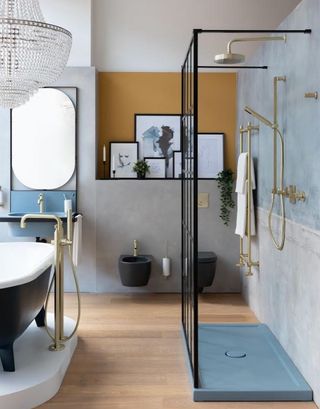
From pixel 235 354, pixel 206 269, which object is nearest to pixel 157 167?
pixel 206 269

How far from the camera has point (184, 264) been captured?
3.88m

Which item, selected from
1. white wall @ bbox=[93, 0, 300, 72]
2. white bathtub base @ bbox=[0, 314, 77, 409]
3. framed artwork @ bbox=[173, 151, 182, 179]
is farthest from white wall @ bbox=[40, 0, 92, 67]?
white bathtub base @ bbox=[0, 314, 77, 409]

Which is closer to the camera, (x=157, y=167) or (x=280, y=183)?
(x=280, y=183)

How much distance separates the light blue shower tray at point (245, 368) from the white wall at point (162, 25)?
9.41 feet

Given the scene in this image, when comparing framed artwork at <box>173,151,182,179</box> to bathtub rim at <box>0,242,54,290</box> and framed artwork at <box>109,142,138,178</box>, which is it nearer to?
framed artwork at <box>109,142,138,178</box>

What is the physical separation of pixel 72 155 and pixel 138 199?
798 millimetres

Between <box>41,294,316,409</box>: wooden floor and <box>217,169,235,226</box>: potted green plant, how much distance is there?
2.72 feet

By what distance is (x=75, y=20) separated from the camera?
5.12m

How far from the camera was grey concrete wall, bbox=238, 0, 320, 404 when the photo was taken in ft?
9.18

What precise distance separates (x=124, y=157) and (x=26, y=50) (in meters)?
2.70

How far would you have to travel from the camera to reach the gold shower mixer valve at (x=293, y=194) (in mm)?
3000

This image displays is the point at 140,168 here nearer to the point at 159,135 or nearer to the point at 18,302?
the point at 159,135

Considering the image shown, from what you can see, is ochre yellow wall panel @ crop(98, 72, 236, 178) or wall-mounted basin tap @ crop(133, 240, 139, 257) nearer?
wall-mounted basin tap @ crop(133, 240, 139, 257)

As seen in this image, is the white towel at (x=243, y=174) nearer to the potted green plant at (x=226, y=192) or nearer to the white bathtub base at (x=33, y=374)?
the potted green plant at (x=226, y=192)
